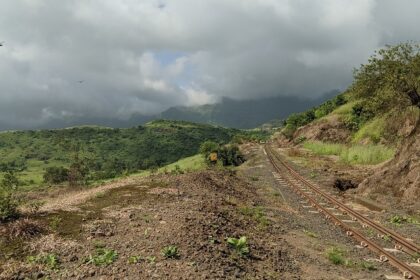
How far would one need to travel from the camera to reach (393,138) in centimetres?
3722

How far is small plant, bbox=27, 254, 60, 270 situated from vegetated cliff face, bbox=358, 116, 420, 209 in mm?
20417

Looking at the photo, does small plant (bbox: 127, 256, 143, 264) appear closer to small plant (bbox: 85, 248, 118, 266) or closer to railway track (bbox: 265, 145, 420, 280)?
small plant (bbox: 85, 248, 118, 266)

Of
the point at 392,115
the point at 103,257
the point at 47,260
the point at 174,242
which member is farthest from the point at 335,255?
the point at 392,115

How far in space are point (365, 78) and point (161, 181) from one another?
1839 cm

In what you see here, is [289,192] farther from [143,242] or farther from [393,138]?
[143,242]

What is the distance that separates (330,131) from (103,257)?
74717 millimetres

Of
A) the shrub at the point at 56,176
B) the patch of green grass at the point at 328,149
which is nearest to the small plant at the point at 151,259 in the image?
the patch of green grass at the point at 328,149

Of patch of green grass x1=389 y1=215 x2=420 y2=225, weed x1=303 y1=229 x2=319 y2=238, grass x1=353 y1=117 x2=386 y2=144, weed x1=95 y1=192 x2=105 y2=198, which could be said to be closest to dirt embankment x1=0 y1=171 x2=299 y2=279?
weed x1=95 y1=192 x2=105 y2=198

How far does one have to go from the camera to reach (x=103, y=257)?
37.5ft

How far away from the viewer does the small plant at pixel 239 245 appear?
1303 centimetres

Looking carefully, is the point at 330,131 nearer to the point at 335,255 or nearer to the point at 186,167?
the point at 186,167

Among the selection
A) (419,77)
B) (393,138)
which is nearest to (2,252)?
(419,77)

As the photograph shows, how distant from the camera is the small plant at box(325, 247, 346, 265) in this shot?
548 inches

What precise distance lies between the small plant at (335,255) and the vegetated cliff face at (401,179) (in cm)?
1150
